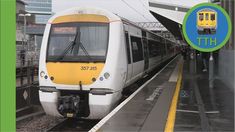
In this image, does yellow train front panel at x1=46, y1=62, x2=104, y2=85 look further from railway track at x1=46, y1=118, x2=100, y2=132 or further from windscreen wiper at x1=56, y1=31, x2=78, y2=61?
railway track at x1=46, y1=118, x2=100, y2=132

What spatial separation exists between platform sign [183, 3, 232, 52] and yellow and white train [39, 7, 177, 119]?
1.93 metres

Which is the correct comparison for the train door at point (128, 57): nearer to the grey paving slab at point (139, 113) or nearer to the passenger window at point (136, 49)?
the grey paving slab at point (139, 113)

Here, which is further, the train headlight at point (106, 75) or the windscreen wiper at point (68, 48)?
the windscreen wiper at point (68, 48)

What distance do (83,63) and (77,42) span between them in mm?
711

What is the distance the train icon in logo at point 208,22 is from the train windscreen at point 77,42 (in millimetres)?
2328

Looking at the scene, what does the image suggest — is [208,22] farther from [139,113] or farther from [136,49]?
[136,49]

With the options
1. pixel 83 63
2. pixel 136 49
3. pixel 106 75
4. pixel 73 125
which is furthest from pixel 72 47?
pixel 136 49

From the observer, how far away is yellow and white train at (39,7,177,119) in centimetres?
992

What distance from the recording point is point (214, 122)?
8.27 metres

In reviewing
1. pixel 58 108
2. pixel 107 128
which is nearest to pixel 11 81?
pixel 107 128

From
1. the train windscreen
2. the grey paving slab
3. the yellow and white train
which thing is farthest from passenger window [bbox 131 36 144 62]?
the train windscreen

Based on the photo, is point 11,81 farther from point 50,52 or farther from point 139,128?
point 50,52

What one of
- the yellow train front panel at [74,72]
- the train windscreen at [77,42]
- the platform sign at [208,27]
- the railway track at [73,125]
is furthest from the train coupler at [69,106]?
the platform sign at [208,27]

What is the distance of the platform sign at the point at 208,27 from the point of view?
9547 mm
